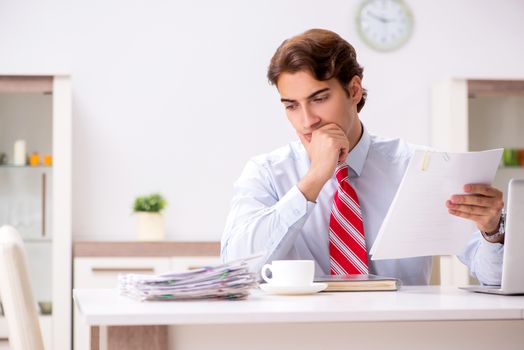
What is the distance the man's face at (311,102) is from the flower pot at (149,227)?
6.96 feet

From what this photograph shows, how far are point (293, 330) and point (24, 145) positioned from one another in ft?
10.5

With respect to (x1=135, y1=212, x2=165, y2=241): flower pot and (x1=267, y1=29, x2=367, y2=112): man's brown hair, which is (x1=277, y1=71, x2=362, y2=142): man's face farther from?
(x1=135, y1=212, x2=165, y2=241): flower pot

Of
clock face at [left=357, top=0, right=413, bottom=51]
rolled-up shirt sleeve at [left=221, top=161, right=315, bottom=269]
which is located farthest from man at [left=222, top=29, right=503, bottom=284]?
clock face at [left=357, top=0, right=413, bottom=51]

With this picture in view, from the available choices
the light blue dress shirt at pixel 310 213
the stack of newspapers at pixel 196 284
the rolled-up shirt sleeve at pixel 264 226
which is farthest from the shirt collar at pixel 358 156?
the stack of newspapers at pixel 196 284

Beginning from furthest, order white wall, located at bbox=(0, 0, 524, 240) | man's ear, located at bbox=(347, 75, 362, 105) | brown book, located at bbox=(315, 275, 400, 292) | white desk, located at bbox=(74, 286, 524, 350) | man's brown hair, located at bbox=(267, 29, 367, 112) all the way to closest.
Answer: white wall, located at bbox=(0, 0, 524, 240) < man's ear, located at bbox=(347, 75, 362, 105) < man's brown hair, located at bbox=(267, 29, 367, 112) < brown book, located at bbox=(315, 275, 400, 292) < white desk, located at bbox=(74, 286, 524, 350)

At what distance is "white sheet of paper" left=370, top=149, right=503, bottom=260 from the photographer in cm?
174

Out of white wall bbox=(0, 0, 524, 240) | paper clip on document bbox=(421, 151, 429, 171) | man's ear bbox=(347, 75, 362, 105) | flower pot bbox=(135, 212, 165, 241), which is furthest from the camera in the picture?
white wall bbox=(0, 0, 524, 240)

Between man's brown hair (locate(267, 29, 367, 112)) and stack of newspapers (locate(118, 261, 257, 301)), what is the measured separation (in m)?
0.84

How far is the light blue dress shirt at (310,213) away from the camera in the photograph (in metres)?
2.12

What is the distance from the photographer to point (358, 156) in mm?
2408

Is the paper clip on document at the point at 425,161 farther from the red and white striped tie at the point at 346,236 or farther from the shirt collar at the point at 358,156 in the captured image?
the shirt collar at the point at 358,156

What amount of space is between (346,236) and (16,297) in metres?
0.87

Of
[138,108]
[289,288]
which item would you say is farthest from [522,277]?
[138,108]

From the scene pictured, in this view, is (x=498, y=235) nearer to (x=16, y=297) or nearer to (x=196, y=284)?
(x=196, y=284)
